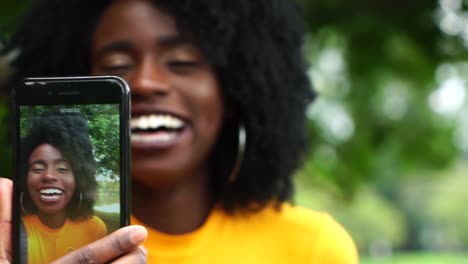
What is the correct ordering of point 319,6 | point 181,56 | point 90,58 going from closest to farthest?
point 181,56 < point 90,58 < point 319,6

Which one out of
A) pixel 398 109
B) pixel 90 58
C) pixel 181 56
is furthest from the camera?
pixel 398 109

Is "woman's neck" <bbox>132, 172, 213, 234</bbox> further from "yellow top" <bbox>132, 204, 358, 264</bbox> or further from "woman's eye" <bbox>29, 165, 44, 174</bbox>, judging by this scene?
"woman's eye" <bbox>29, 165, 44, 174</bbox>

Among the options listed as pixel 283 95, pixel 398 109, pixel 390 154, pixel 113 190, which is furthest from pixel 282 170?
pixel 398 109

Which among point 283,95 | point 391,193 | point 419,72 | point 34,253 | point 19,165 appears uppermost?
point 391,193

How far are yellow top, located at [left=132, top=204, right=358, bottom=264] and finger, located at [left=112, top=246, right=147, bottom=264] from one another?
0.57 m

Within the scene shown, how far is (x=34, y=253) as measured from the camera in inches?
47.8

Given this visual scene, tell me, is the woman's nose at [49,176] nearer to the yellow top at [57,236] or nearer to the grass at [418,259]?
the yellow top at [57,236]

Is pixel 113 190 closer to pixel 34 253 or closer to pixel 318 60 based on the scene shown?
pixel 34 253

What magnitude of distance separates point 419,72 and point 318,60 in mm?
715

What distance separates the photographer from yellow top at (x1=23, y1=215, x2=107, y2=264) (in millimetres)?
1207

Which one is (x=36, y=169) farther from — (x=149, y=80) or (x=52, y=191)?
(x=149, y=80)

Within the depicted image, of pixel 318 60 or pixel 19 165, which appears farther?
pixel 318 60

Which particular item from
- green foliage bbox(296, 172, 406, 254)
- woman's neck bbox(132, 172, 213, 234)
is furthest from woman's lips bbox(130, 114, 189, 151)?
green foliage bbox(296, 172, 406, 254)

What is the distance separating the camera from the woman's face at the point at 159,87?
5.52 feet
